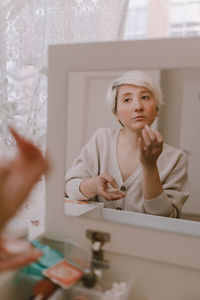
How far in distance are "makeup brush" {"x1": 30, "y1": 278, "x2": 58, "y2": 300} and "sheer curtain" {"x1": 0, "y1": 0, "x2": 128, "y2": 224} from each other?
0.29 meters

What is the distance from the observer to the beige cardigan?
2.03 feet

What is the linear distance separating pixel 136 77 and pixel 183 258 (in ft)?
1.27

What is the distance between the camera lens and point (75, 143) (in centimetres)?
68

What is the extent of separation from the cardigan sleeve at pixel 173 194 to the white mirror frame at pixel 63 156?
0.02m

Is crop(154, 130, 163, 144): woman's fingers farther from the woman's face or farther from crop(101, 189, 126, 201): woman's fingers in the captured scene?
crop(101, 189, 126, 201): woman's fingers

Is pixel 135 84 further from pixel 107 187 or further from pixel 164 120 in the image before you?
pixel 107 187

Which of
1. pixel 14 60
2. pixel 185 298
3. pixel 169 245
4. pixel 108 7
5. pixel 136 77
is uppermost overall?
pixel 108 7

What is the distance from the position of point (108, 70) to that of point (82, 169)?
0.23 meters

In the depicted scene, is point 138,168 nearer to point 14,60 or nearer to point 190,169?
point 190,169

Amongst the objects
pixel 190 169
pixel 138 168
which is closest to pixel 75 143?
pixel 138 168

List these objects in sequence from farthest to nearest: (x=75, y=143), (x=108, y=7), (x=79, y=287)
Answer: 1. (x=108, y=7)
2. (x=75, y=143)
3. (x=79, y=287)

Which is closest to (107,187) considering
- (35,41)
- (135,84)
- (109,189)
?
(109,189)

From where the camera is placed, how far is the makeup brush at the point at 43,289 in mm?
548

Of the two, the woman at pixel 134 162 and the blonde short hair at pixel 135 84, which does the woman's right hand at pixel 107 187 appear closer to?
the woman at pixel 134 162
